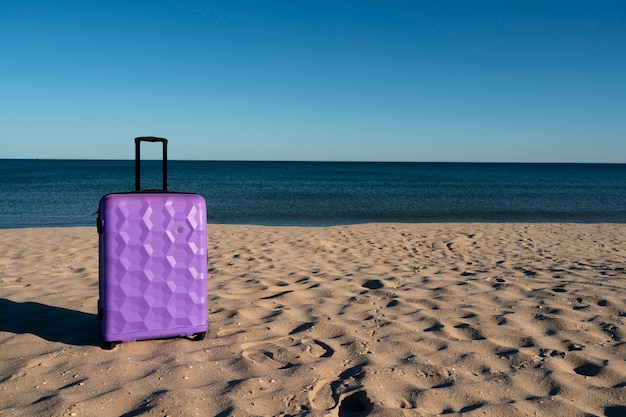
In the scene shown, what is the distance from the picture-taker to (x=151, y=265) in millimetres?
3221

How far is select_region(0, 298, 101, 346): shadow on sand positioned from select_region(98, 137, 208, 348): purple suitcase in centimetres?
44

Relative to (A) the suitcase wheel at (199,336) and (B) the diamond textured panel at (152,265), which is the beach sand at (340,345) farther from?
(B) the diamond textured panel at (152,265)

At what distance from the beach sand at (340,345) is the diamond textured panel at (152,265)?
0.24 metres

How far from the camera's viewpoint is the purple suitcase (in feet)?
10.2

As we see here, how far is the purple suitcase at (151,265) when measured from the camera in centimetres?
310

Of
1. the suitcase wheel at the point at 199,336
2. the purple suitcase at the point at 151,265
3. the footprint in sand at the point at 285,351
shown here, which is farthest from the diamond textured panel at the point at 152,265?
the footprint in sand at the point at 285,351

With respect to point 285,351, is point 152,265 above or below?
above

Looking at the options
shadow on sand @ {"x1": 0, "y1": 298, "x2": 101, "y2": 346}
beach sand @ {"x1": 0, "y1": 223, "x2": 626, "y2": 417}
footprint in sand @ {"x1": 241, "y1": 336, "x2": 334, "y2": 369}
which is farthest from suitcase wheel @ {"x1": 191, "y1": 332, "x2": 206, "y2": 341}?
shadow on sand @ {"x1": 0, "y1": 298, "x2": 101, "y2": 346}

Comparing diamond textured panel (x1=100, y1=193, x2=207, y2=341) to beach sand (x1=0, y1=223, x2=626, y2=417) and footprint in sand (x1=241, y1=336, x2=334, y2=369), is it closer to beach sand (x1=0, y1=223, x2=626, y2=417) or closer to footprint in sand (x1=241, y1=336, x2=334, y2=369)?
beach sand (x1=0, y1=223, x2=626, y2=417)

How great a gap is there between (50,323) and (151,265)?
1354 mm

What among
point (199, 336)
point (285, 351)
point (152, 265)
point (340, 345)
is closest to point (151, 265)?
point (152, 265)

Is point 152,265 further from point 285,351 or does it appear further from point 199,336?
point 285,351

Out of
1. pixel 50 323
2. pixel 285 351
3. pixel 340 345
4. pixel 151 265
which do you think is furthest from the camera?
pixel 50 323

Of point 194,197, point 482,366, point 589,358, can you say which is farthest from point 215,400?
point 589,358
